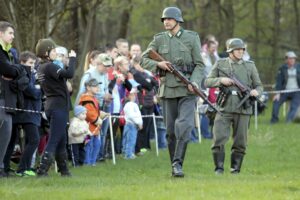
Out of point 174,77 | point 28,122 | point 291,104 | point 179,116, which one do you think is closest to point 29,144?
point 28,122

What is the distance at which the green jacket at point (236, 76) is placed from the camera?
14852 millimetres

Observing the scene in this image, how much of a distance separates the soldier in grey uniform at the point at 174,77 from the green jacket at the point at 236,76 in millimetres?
1718

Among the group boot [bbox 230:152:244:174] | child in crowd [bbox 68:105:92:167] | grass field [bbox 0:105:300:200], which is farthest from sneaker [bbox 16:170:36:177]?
boot [bbox 230:152:244:174]

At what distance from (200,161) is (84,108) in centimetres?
292

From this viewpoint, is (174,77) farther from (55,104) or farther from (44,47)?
(44,47)

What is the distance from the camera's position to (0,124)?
1340 cm

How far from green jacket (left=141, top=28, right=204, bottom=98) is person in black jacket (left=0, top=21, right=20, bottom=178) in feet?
6.43

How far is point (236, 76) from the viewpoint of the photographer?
15000 mm

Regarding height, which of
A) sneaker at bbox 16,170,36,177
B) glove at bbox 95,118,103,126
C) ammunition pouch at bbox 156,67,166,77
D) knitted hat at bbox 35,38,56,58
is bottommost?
sneaker at bbox 16,170,36,177

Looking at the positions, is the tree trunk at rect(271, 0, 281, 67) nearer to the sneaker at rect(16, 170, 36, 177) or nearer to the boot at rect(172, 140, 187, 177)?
the sneaker at rect(16, 170, 36, 177)

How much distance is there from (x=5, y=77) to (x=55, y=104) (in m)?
0.89

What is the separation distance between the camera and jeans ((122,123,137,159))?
728 inches

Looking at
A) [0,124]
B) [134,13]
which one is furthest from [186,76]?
[134,13]

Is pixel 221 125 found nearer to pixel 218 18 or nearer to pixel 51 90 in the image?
pixel 51 90
